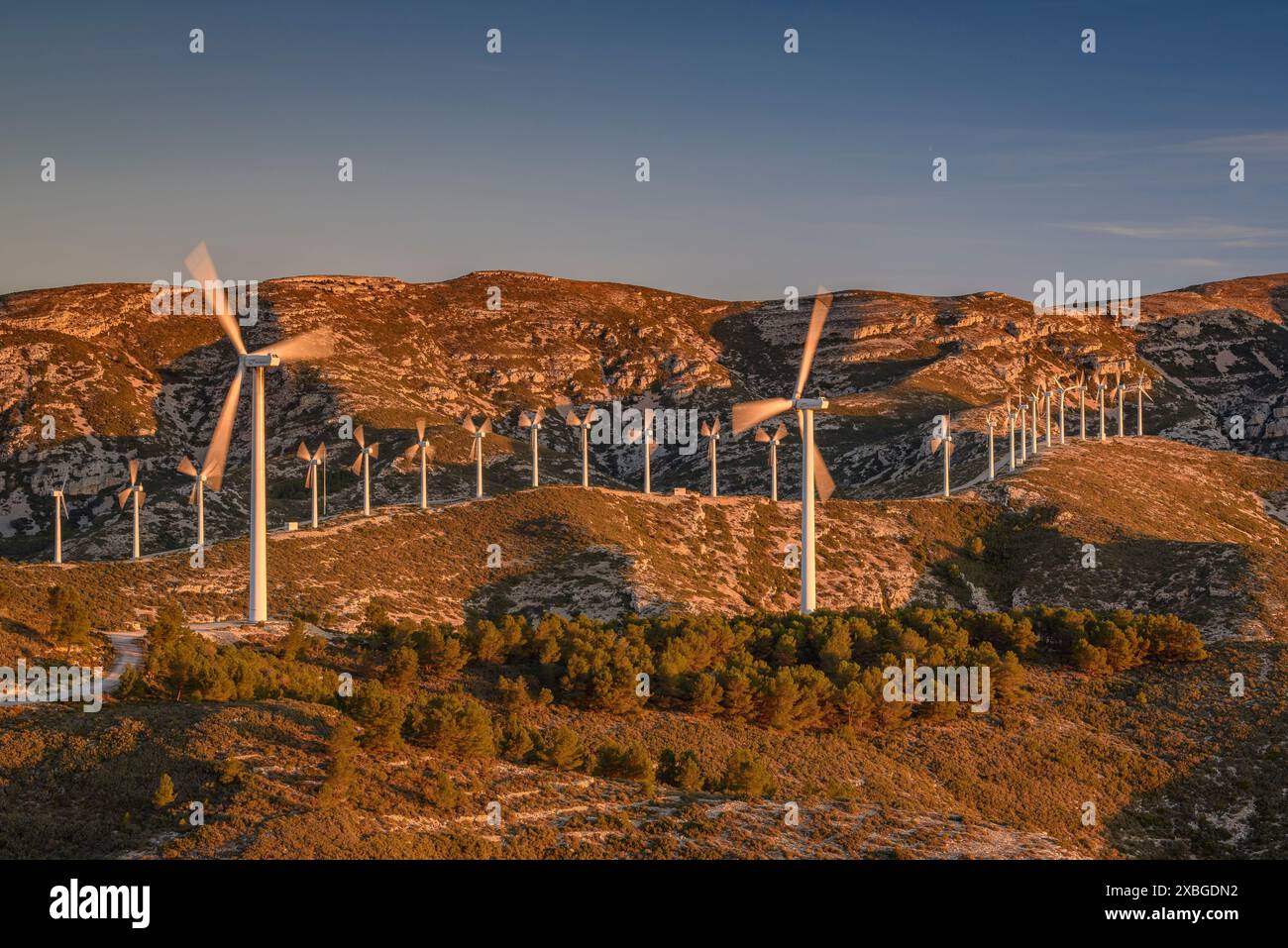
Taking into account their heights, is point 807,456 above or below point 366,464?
above

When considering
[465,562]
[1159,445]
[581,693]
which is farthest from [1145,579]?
[1159,445]

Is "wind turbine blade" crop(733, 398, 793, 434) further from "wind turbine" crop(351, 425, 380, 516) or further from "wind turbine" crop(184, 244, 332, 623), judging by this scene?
"wind turbine" crop(351, 425, 380, 516)

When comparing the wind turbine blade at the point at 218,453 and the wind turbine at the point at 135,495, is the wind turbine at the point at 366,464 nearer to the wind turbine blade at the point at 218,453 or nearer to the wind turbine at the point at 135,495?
the wind turbine at the point at 135,495

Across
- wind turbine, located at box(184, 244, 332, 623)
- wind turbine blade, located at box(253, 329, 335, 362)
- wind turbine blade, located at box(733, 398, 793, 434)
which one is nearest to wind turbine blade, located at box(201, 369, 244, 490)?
wind turbine, located at box(184, 244, 332, 623)

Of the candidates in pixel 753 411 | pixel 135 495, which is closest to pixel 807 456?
pixel 753 411

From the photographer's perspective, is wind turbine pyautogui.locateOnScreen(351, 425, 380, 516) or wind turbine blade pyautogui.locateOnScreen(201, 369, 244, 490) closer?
wind turbine blade pyautogui.locateOnScreen(201, 369, 244, 490)

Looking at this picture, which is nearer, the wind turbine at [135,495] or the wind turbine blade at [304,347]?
the wind turbine blade at [304,347]

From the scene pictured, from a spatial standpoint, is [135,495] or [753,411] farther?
[135,495]

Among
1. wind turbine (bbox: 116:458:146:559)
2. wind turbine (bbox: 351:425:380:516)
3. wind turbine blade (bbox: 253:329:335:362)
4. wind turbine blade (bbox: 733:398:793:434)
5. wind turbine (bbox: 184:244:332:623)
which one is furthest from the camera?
wind turbine (bbox: 351:425:380:516)

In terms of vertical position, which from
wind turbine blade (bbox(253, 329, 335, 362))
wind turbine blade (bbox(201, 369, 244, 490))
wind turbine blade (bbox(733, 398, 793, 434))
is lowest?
wind turbine blade (bbox(201, 369, 244, 490))

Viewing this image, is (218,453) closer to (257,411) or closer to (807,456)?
(257,411)

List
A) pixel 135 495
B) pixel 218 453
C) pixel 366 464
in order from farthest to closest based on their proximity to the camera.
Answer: pixel 366 464 → pixel 135 495 → pixel 218 453

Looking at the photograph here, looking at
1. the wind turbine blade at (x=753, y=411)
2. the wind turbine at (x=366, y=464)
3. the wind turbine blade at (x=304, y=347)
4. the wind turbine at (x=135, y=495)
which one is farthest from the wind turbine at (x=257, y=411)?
the wind turbine at (x=366, y=464)
